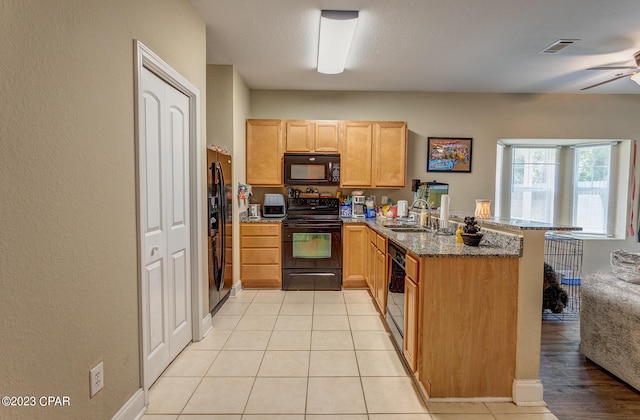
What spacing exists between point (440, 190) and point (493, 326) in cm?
286

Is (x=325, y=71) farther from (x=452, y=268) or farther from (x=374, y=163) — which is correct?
(x=452, y=268)

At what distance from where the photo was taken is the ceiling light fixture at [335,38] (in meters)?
2.59

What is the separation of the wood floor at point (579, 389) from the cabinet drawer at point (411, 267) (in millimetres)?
1121

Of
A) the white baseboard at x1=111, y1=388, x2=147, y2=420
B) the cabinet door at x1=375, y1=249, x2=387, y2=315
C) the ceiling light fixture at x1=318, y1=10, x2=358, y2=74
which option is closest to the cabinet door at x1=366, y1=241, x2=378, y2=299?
the cabinet door at x1=375, y1=249, x2=387, y2=315

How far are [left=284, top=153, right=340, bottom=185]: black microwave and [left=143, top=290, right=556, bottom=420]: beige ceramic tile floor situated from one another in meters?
1.88

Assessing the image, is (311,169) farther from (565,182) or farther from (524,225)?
(565,182)

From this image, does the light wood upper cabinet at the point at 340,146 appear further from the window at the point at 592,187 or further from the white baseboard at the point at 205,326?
the window at the point at 592,187

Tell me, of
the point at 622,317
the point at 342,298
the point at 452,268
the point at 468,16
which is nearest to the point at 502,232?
the point at 452,268

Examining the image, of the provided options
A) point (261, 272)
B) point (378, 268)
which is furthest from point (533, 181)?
point (261, 272)

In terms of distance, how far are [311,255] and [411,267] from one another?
211cm

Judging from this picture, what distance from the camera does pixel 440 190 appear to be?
4.57 m

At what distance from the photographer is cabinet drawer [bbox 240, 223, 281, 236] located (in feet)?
13.5

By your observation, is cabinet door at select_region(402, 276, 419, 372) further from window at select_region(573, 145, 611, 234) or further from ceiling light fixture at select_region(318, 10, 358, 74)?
window at select_region(573, 145, 611, 234)

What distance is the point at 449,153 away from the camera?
188 inches
